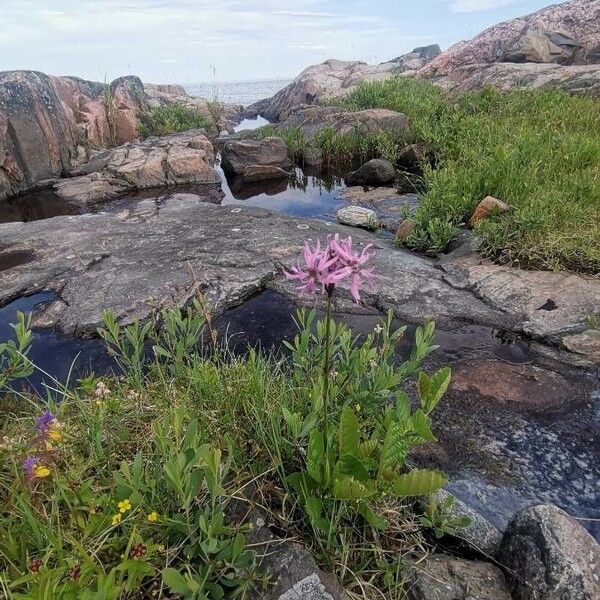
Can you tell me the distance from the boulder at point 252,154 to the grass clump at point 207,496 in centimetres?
1058

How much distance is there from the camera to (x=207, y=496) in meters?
2.16

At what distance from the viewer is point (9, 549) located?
1.85m

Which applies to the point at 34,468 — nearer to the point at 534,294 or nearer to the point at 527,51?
the point at 534,294

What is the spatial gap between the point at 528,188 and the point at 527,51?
2299 centimetres

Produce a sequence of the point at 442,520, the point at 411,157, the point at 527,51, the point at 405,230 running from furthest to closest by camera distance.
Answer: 1. the point at 527,51
2. the point at 411,157
3. the point at 405,230
4. the point at 442,520

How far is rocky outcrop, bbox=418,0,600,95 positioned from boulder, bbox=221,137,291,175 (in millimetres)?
10476

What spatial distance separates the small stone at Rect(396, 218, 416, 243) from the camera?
268 inches

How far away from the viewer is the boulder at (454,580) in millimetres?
1938

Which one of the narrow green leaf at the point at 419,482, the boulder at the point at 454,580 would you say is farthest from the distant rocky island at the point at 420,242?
the narrow green leaf at the point at 419,482

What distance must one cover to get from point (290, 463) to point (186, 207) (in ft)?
21.1

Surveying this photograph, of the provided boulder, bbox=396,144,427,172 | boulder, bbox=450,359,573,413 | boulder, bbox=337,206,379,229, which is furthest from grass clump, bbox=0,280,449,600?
boulder, bbox=396,144,427,172

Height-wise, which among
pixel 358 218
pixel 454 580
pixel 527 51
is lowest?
pixel 358 218

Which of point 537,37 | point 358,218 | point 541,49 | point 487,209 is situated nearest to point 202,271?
point 358,218

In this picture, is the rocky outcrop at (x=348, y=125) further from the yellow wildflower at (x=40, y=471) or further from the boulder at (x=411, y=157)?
the yellow wildflower at (x=40, y=471)
